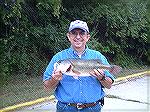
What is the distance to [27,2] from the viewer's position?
1333cm

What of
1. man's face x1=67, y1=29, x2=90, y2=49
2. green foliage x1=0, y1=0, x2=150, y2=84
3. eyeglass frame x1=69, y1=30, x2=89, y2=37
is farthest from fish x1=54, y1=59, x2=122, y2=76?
green foliage x1=0, y1=0, x2=150, y2=84

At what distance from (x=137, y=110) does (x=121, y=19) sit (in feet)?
25.7

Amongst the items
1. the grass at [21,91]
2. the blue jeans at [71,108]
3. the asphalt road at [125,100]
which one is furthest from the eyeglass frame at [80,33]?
the grass at [21,91]

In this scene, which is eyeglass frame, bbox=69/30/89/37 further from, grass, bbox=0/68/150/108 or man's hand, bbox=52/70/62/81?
grass, bbox=0/68/150/108

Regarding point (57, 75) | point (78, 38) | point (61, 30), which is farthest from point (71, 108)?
point (61, 30)

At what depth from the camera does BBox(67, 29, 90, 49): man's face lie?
4.55m

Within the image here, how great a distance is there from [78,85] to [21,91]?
7.07 m

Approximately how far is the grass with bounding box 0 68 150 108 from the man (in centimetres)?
534

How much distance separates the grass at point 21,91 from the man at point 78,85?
210 inches

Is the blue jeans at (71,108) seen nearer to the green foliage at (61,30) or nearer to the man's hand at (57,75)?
the man's hand at (57,75)

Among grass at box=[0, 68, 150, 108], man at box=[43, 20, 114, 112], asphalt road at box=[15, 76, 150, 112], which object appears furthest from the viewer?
grass at box=[0, 68, 150, 108]

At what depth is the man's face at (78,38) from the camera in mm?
4551

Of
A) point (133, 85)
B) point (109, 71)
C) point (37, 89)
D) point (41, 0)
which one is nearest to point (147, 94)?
point (133, 85)

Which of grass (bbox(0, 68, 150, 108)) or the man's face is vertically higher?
the man's face
